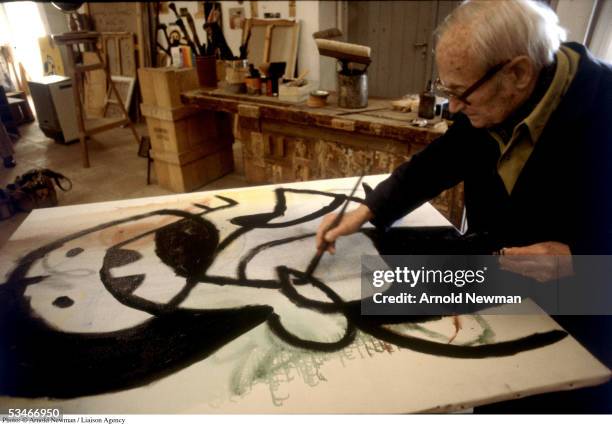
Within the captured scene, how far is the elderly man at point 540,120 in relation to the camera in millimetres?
890

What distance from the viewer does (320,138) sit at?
2641 mm

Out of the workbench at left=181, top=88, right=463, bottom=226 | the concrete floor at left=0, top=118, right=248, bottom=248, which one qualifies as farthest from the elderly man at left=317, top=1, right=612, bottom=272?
the concrete floor at left=0, top=118, right=248, bottom=248

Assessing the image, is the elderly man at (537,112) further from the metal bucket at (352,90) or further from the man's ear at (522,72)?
the metal bucket at (352,90)

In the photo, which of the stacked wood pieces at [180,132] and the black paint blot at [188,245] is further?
the stacked wood pieces at [180,132]

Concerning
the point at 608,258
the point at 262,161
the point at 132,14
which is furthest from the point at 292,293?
the point at 132,14

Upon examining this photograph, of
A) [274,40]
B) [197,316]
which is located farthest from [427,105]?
[274,40]

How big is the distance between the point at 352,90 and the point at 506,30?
5.52 feet

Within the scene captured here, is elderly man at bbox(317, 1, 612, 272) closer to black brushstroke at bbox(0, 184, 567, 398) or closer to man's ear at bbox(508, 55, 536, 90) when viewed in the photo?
man's ear at bbox(508, 55, 536, 90)

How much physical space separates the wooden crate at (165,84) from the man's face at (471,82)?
2592mm

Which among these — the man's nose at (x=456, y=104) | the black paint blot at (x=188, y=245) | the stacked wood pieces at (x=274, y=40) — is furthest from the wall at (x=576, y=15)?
the stacked wood pieces at (x=274, y=40)

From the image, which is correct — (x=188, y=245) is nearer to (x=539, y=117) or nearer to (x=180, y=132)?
(x=539, y=117)

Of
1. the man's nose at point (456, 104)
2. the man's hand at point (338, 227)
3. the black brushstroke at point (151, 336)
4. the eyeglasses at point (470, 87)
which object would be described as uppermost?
the eyeglasses at point (470, 87)

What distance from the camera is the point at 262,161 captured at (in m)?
3.11

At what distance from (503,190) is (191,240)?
40.1 inches
